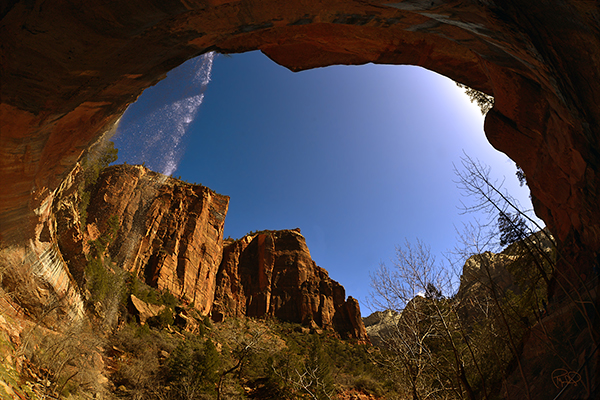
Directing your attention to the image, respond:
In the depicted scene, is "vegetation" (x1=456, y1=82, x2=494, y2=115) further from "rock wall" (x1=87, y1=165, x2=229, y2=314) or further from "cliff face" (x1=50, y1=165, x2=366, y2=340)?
"rock wall" (x1=87, y1=165, x2=229, y2=314)

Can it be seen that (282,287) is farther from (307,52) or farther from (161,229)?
(307,52)

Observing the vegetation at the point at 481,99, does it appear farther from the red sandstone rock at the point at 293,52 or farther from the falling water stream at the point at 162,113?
the falling water stream at the point at 162,113

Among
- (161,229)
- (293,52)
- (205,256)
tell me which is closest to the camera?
(293,52)

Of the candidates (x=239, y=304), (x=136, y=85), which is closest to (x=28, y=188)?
(x=136, y=85)

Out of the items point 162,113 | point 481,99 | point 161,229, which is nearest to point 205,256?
point 161,229

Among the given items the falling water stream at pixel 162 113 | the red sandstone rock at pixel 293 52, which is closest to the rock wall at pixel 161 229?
the falling water stream at pixel 162 113

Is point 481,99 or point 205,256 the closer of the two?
point 481,99

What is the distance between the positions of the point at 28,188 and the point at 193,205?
42.6m

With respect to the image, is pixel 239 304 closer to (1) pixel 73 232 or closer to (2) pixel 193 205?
(2) pixel 193 205

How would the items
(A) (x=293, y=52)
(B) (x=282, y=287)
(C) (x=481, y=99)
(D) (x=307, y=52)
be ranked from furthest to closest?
(B) (x=282, y=287)
(C) (x=481, y=99)
(D) (x=307, y=52)
(A) (x=293, y=52)

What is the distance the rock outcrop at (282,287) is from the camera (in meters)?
50.4

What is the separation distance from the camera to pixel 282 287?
54.6m

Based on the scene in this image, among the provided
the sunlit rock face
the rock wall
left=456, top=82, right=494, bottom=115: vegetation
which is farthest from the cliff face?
left=456, top=82, right=494, bottom=115: vegetation

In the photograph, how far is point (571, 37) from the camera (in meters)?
3.00
